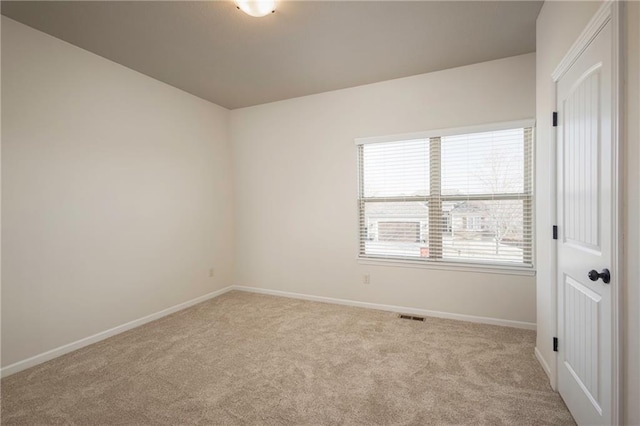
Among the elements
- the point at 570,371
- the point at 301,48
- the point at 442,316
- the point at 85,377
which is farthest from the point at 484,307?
the point at 85,377

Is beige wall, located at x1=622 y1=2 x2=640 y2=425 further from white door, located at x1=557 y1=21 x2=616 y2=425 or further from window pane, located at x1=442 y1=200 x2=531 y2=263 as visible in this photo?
window pane, located at x1=442 y1=200 x2=531 y2=263

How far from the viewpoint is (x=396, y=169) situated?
360cm

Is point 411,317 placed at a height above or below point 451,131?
below

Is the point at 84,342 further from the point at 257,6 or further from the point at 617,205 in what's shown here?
the point at 617,205

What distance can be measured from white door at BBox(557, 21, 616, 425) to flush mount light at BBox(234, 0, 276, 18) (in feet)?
6.55

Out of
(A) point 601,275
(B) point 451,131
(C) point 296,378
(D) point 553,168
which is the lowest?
(C) point 296,378

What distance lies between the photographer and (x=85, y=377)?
2.28 m

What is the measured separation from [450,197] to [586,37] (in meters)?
1.92

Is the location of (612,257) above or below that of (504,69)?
below

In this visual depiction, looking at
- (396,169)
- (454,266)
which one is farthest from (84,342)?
(454,266)

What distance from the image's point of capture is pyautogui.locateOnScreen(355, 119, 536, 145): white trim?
9.71 ft

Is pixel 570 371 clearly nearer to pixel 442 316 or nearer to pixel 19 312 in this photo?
pixel 442 316

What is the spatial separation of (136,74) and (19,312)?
257 cm

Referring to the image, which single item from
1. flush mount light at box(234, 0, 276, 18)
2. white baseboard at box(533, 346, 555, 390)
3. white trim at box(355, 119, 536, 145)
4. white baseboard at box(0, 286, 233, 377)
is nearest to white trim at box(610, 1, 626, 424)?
white baseboard at box(533, 346, 555, 390)
